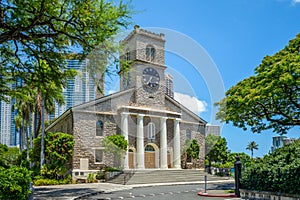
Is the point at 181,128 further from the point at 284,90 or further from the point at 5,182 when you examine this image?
the point at 5,182

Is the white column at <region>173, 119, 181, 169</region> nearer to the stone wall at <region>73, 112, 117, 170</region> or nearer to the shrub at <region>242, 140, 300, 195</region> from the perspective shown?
the stone wall at <region>73, 112, 117, 170</region>

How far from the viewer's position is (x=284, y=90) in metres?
13.4

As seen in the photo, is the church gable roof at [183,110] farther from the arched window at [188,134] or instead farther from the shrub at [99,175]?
the shrub at [99,175]

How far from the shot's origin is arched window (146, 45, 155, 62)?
113 ft

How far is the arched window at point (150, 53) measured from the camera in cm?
3444

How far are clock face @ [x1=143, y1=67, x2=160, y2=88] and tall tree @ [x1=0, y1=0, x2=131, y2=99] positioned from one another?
18.8 metres

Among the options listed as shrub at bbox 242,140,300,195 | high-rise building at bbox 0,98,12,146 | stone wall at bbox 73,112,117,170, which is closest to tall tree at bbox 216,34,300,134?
shrub at bbox 242,140,300,195

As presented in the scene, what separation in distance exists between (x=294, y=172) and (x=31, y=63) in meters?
12.4

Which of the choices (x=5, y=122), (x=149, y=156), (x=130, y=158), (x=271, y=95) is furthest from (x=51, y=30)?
(x=5, y=122)

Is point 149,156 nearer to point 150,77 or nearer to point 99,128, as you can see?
point 99,128

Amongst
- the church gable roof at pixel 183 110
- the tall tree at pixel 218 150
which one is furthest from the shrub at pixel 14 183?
the tall tree at pixel 218 150

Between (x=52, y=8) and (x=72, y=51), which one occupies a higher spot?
(x=52, y=8)

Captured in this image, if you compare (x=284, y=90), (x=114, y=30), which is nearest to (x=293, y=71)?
(x=284, y=90)

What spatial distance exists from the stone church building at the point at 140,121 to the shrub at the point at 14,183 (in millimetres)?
18931
